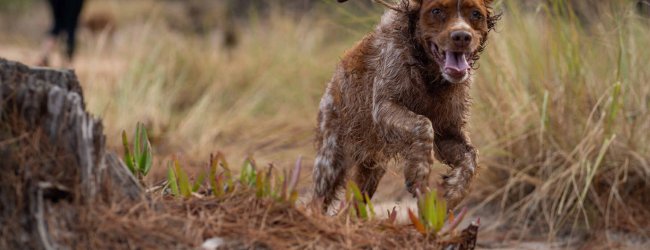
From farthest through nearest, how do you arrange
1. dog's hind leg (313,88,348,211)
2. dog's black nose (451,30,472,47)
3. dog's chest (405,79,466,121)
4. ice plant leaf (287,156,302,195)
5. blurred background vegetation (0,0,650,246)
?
1. blurred background vegetation (0,0,650,246)
2. dog's hind leg (313,88,348,211)
3. dog's chest (405,79,466,121)
4. dog's black nose (451,30,472,47)
5. ice plant leaf (287,156,302,195)

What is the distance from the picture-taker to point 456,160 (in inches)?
176

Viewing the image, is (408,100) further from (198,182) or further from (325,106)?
(198,182)

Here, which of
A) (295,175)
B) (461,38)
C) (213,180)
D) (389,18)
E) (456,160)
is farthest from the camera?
(389,18)

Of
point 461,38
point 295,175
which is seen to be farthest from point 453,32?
point 295,175

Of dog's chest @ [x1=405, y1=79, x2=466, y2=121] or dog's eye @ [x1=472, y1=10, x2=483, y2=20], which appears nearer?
dog's eye @ [x1=472, y1=10, x2=483, y2=20]

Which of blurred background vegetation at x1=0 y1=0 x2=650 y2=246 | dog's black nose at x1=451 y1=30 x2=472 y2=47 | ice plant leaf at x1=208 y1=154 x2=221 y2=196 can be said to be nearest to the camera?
ice plant leaf at x1=208 y1=154 x2=221 y2=196

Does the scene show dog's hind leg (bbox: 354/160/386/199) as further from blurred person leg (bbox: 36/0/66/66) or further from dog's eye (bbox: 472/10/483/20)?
blurred person leg (bbox: 36/0/66/66)

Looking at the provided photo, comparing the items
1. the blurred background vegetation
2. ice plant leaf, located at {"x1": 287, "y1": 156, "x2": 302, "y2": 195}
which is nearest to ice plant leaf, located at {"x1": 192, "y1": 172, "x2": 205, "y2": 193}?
ice plant leaf, located at {"x1": 287, "y1": 156, "x2": 302, "y2": 195}

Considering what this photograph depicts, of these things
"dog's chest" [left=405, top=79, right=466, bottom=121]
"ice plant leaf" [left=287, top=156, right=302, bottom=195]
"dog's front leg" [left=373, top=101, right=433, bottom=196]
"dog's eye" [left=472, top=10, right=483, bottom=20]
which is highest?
"dog's eye" [left=472, top=10, right=483, bottom=20]

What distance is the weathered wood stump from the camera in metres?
3.29

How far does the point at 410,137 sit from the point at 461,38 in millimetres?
516

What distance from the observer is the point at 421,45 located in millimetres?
4406

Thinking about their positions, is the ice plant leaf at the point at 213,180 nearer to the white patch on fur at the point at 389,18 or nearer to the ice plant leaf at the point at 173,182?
the ice plant leaf at the point at 173,182

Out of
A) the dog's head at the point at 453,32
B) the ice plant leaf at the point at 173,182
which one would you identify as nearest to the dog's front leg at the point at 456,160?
the dog's head at the point at 453,32
